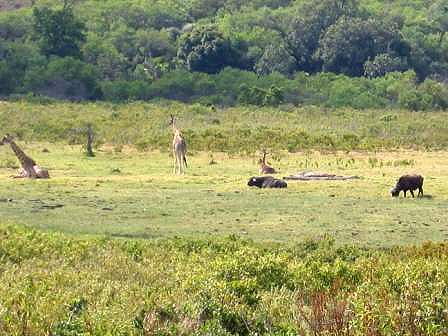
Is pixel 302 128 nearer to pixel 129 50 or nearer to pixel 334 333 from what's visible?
pixel 129 50

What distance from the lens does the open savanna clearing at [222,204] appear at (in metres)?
18.1

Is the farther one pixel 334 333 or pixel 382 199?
pixel 382 199

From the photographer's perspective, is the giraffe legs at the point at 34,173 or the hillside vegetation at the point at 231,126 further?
the hillside vegetation at the point at 231,126

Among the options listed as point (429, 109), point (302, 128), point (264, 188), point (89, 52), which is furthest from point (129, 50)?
point (264, 188)

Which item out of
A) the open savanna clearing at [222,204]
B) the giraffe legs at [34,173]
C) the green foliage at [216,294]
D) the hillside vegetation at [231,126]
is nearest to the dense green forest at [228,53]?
the hillside vegetation at [231,126]

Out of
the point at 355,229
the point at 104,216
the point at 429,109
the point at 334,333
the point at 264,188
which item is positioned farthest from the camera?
the point at 429,109

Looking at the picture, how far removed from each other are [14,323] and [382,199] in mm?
13564

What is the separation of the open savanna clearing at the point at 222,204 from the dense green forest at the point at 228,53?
2559 centimetres

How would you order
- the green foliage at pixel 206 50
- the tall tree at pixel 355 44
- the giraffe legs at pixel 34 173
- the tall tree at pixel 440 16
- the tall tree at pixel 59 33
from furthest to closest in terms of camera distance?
the tall tree at pixel 440 16 → the tall tree at pixel 355 44 → the green foliage at pixel 206 50 → the tall tree at pixel 59 33 → the giraffe legs at pixel 34 173

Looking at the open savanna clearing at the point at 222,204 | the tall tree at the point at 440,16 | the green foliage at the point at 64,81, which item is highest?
the tall tree at the point at 440,16

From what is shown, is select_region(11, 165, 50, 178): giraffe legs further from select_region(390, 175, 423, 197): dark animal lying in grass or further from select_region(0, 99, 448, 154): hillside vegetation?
select_region(0, 99, 448, 154): hillside vegetation

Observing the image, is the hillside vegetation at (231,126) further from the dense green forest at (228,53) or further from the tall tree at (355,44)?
the tall tree at (355,44)

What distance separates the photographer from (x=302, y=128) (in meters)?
41.8

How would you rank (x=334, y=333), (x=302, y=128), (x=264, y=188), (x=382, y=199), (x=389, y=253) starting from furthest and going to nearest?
1. (x=302, y=128)
2. (x=264, y=188)
3. (x=382, y=199)
4. (x=389, y=253)
5. (x=334, y=333)
